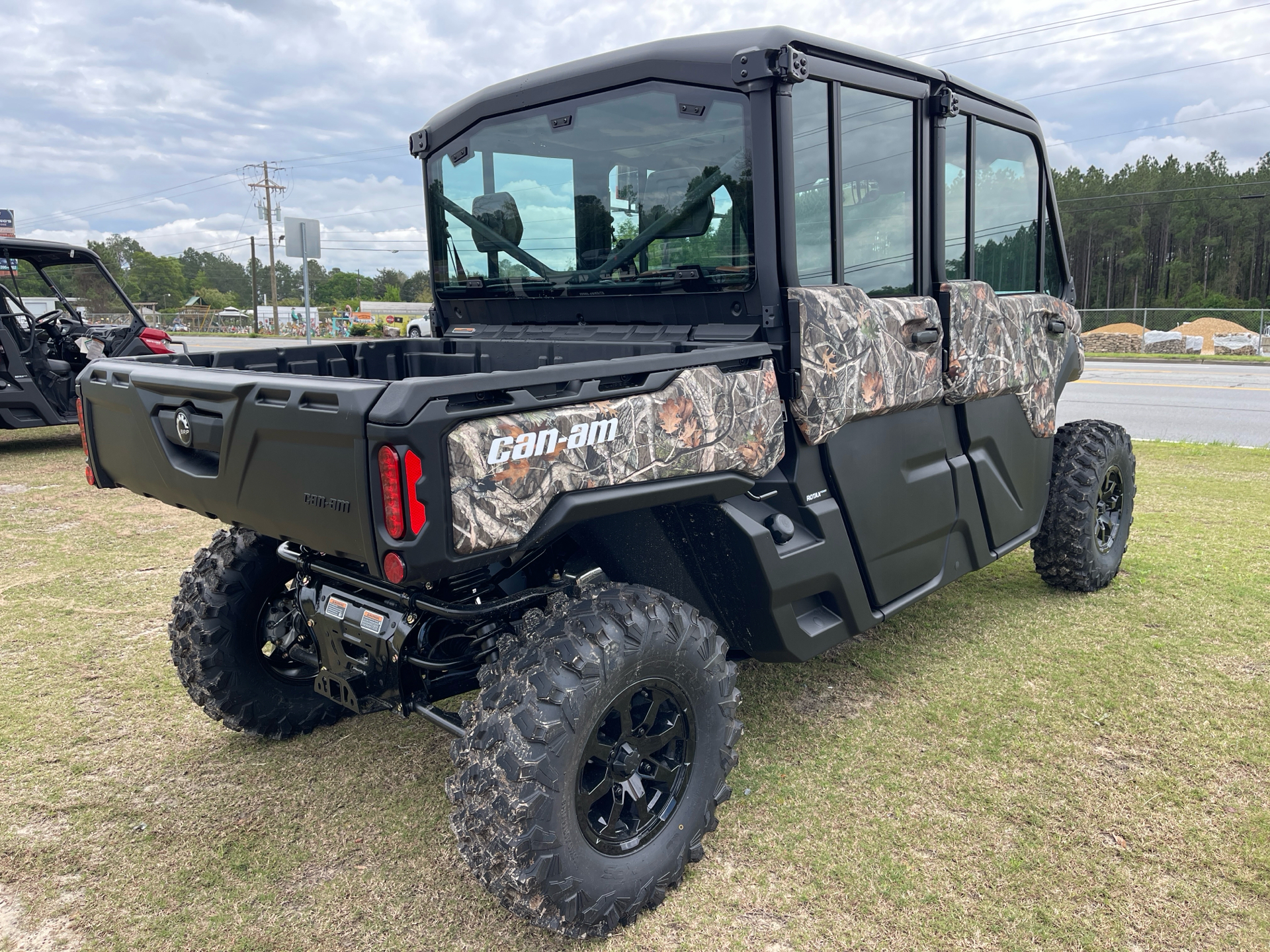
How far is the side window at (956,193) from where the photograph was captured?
3.85 metres

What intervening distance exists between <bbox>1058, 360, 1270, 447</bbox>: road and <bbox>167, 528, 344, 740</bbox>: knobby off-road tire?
755cm

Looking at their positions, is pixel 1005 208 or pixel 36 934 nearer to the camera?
pixel 36 934

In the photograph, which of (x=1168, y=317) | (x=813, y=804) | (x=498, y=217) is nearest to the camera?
(x=813, y=804)

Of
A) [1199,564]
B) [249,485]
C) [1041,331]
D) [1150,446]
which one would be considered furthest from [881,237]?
[1150,446]

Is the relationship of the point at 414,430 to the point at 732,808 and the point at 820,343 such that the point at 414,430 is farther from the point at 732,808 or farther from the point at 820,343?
the point at 732,808

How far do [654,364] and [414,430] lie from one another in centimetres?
80

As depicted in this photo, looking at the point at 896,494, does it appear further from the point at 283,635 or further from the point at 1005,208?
the point at 283,635

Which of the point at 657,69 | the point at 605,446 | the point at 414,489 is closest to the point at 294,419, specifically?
the point at 414,489

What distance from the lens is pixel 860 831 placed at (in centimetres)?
288

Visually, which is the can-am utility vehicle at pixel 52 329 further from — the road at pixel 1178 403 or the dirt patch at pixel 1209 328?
the dirt patch at pixel 1209 328

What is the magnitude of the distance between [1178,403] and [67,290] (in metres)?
16.3

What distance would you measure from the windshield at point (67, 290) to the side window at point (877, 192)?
9354 mm

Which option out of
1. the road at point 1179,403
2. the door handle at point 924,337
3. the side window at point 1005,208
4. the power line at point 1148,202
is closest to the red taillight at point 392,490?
the door handle at point 924,337

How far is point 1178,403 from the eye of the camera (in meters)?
15.3
